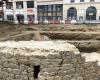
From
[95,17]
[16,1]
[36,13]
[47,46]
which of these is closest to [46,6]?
[36,13]

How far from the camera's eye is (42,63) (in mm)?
10000

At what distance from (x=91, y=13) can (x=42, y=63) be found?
51.1 metres

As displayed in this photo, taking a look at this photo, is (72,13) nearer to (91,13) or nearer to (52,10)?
(91,13)

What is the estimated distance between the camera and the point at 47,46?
10.9 meters

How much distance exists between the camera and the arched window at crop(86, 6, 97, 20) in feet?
196

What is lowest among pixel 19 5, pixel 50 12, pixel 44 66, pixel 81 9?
pixel 44 66

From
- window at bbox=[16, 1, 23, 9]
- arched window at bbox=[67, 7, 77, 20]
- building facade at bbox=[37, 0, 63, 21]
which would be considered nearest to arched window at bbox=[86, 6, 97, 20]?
arched window at bbox=[67, 7, 77, 20]

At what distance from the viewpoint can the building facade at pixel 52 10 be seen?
60.5 meters

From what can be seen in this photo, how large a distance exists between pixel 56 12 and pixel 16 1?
10.1 m

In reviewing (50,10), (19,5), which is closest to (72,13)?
(50,10)

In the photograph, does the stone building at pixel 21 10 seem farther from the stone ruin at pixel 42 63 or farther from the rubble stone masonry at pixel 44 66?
the rubble stone masonry at pixel 44 66

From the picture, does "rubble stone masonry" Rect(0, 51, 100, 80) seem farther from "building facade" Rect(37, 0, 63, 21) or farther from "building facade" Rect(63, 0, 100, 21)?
"building facade" Rect(37, 0, 63, 21)

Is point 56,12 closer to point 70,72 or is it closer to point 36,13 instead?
point 36,13

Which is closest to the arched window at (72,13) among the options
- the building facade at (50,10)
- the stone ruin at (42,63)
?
the building facade at (50,10)
